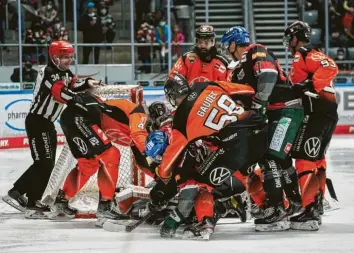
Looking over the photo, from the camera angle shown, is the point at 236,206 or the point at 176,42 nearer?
the point at 236,206

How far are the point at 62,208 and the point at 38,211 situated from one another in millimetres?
234

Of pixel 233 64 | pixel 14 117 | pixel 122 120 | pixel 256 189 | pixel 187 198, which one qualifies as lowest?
pixel 14 117

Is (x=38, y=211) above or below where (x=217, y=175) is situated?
below

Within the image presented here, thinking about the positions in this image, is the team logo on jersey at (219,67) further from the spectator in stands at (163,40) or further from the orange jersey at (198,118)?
the spectator in stands at (163,40)

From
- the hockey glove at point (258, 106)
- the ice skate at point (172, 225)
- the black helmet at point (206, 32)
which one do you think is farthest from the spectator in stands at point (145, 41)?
the ice skate at point (172, 225)

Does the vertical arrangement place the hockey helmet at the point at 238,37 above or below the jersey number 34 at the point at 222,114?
above

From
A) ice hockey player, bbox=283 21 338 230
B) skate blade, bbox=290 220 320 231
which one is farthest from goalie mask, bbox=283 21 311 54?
skate blade, bbox=290 220 320 231

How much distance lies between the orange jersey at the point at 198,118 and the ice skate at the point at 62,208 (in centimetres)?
150

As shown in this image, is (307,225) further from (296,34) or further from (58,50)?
(58,50)

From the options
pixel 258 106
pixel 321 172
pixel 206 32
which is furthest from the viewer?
pixel 206 32

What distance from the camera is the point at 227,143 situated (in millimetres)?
6223

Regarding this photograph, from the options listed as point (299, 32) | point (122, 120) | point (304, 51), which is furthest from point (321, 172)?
point (122, 120)

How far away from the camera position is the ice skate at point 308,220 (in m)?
6.58

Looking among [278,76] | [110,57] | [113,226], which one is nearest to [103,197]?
[113,226]
